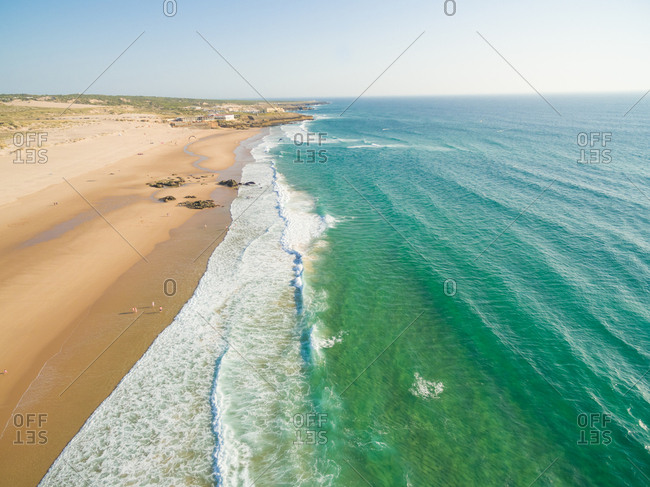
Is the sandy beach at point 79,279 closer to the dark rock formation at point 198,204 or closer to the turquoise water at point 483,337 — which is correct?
the dark rock formation at point 198,204

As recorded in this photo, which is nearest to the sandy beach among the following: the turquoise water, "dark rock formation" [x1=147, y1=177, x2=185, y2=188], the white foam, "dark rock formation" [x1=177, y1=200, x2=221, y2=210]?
"dark rock formation" [x1=177, y1=200, x2=221, y2=210]

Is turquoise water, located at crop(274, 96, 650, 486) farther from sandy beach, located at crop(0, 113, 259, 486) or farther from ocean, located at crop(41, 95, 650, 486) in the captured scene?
sandy beach, located at crop(0, 113, 259, 486)

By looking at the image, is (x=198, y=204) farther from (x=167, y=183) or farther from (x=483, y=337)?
(x=483, y=337)

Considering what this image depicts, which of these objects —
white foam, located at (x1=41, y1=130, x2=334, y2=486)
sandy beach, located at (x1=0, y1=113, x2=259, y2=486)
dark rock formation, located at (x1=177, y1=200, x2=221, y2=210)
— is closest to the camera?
white foam, located at (x1=41, y1=130, x2=334, y2=486)

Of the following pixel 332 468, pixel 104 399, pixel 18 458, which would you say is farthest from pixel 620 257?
pixel 18 458

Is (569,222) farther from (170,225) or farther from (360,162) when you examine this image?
(170,225)

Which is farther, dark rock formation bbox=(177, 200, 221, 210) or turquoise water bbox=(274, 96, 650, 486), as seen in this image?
dark rock formation bbox=(177, 200, 221, 210)

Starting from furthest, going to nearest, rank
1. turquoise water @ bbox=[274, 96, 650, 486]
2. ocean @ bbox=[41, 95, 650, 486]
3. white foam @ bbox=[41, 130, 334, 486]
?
turquoise water @ bbox=[274, 96, 650, 486], ocean @ bbox=[41, 95, 650, 486], white foam @ bbox=[41, 130, 334, 486]
